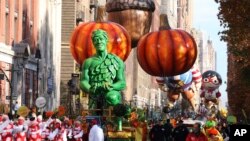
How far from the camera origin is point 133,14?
38562 mm

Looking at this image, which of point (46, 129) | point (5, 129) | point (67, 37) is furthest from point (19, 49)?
point (5, 129)

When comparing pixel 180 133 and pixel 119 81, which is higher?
pixel 119 81

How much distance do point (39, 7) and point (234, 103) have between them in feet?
66.1

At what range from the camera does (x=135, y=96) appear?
11012cm

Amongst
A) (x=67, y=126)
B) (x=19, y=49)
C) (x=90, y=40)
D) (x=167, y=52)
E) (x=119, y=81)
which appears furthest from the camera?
(x=19, y=49)

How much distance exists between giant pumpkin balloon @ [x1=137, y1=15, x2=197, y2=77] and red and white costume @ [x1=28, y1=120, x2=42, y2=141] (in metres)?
11.0

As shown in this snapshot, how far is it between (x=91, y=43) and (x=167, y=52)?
153 inches

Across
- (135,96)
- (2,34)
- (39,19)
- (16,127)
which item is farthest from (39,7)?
→ (135,96)

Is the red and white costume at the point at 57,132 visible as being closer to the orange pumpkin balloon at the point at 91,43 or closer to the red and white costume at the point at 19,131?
the red and white costume at the point at 19,131

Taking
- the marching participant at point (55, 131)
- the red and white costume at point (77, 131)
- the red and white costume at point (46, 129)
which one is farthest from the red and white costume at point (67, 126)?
the red and white costume at point (46, 129)

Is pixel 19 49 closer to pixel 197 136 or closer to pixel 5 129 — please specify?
Answer: pixel 5 129

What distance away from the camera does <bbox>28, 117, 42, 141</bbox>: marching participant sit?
2577 centimetres

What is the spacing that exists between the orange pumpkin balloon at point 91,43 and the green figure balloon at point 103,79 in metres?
10.9

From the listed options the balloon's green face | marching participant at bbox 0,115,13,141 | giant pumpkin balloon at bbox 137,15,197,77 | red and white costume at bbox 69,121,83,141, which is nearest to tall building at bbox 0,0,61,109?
giant pumpkin balloon at bbox 137,15,197,77
